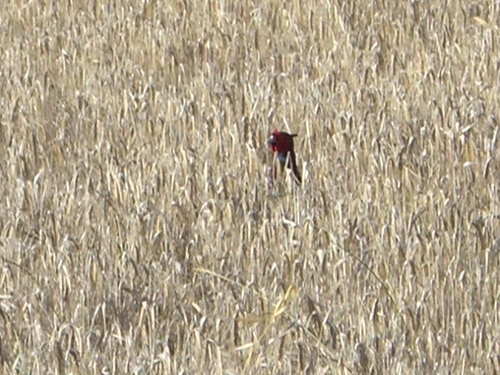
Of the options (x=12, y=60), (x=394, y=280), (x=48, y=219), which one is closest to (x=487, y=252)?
(x=394, y=280)

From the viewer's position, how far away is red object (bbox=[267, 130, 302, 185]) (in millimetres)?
4992

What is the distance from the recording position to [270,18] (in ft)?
23.8

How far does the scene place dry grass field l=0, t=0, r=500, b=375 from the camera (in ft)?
12.9

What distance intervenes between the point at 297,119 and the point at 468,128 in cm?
84

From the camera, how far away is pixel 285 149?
504 cm

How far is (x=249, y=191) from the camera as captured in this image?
500 centimetres

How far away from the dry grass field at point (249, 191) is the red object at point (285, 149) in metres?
0.04

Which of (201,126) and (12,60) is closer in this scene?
(201,126)

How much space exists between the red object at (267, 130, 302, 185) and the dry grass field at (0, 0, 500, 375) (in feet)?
0.14

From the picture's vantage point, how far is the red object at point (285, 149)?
4.99m

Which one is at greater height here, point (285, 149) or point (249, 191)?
point (285, 149)

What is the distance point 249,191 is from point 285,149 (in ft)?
0.61

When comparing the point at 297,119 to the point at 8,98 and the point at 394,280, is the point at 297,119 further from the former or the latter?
the point at 394,280

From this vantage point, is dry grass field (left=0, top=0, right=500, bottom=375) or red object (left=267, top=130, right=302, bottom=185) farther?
red object (left=267, top=130, right=302, bottom=185)
